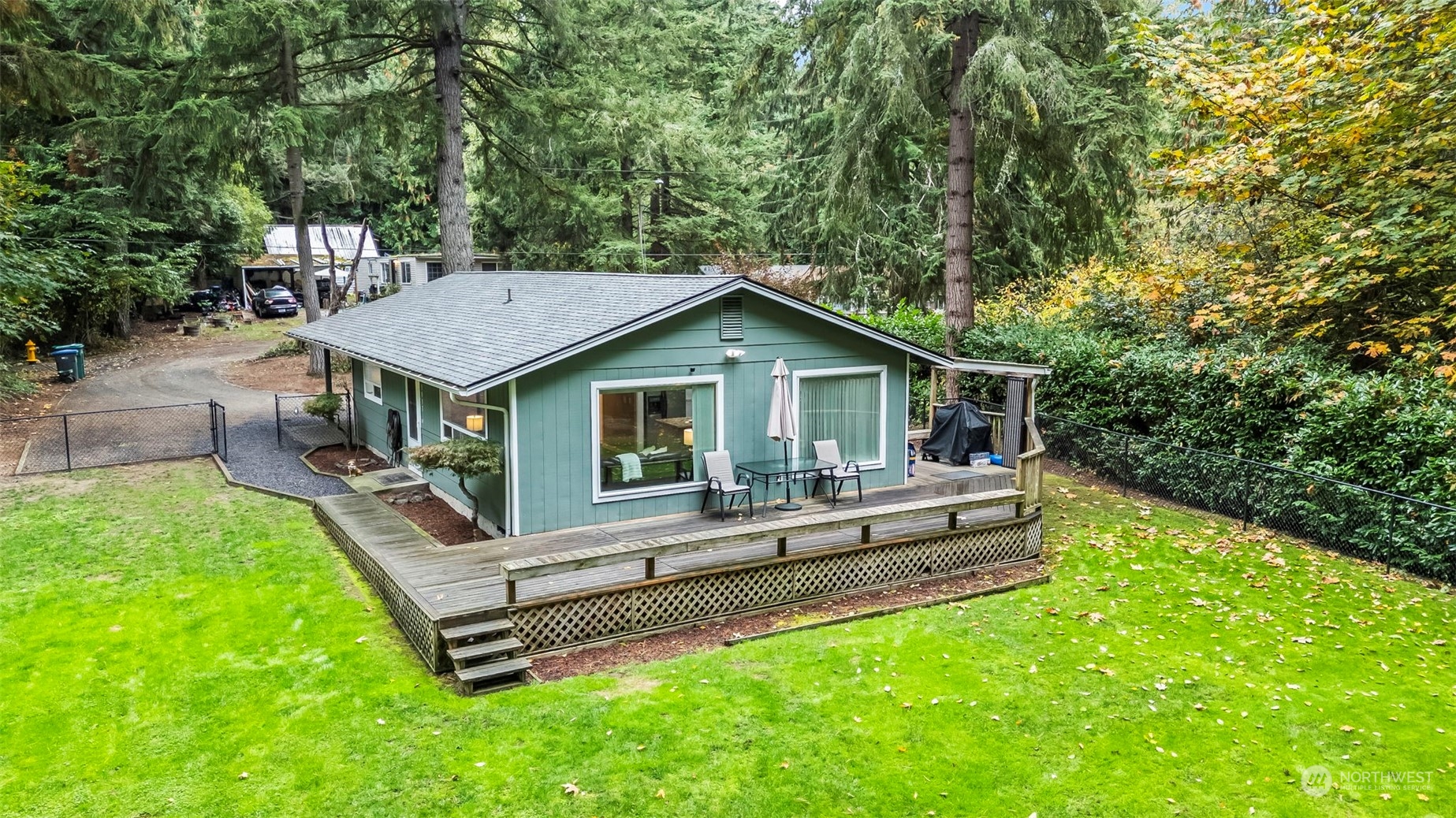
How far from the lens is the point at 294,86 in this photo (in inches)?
886

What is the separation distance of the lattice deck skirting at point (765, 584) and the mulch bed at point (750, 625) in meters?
0.12

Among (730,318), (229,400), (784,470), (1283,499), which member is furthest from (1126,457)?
(229,400)

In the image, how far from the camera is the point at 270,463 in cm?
1641

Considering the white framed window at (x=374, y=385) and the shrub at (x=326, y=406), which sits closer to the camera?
the white framed window at (x=374, y=385)

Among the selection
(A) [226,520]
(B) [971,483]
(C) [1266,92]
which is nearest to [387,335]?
(A) [226,520]

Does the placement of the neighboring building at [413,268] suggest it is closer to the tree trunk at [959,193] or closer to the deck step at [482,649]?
the tree trunk at [959,193]

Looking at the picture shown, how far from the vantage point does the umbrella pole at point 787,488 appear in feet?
40.0

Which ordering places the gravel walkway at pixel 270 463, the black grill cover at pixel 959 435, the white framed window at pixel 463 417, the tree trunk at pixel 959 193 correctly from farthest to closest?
1. the tree trunk at pixel 959 193
2. the black grill cover at pixel 959 435
3. the gravel walkway at pixel 270 463
4. the white framed window at pixel 463 417

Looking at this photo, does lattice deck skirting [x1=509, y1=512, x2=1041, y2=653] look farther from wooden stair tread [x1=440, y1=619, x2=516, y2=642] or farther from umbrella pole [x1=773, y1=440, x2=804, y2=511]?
umbrella pole [x1=773, y1=440, x2=804, y2=511]

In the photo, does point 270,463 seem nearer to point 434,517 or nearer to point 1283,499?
point 434,517

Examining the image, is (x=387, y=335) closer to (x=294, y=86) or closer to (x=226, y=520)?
(x=226, y=520)

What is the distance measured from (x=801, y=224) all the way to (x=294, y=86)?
51.1ft

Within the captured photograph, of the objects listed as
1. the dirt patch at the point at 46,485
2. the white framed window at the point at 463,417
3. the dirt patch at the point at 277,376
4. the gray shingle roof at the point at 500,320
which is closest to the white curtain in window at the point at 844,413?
the gray shingle roof at the point at 500,320

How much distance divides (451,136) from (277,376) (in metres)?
9.84
